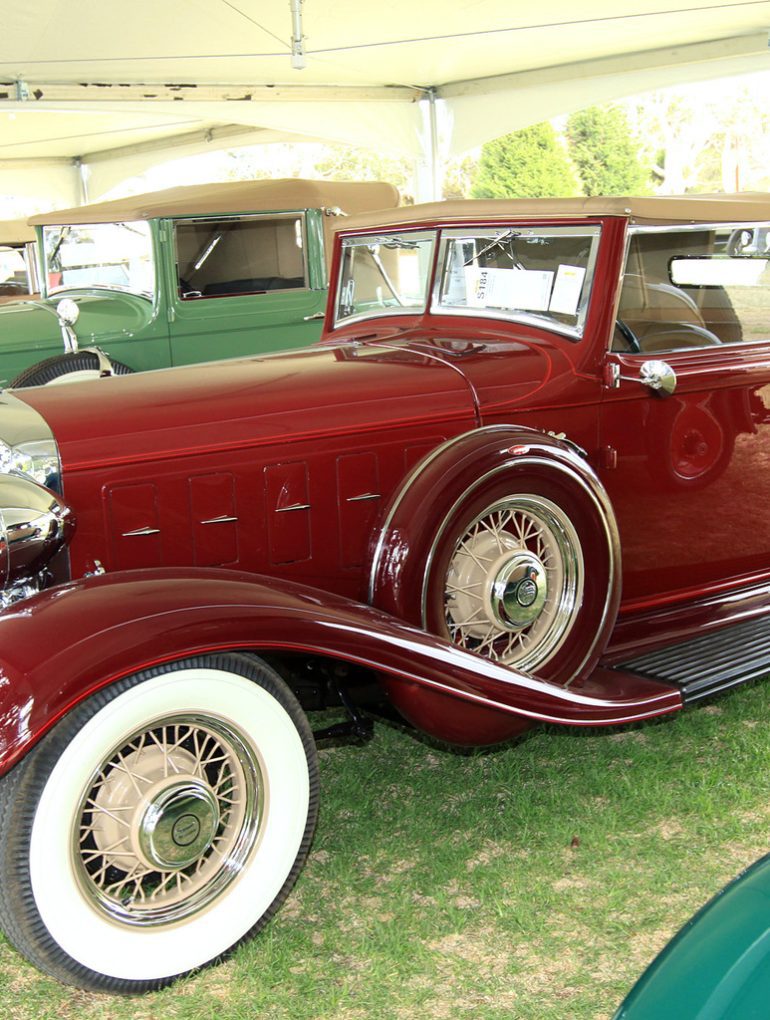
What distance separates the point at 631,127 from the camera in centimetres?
2717

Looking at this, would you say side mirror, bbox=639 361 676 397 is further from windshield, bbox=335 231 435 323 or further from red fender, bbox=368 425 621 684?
windshield, bbox=335 231 435 323

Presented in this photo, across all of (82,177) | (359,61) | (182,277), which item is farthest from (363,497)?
(82,177)

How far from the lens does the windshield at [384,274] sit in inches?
156

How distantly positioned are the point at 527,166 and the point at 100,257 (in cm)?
1592

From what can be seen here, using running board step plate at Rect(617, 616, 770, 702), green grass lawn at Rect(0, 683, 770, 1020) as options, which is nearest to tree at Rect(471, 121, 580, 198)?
running board step plate at Rect(617, 616, 770, 702)

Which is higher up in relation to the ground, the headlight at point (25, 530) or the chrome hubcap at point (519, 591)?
the headlight at point (25, 530)

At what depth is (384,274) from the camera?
14.0 feet

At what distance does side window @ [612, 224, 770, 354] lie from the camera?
3.57 meters

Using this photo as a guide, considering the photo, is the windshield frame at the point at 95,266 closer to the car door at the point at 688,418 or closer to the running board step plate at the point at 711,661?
the car door at the point at 688,418

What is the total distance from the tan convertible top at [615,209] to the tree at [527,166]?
18.6 metres

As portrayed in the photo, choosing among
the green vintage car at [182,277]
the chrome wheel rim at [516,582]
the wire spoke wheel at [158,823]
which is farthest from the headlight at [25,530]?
the green vintage car at [182,277]

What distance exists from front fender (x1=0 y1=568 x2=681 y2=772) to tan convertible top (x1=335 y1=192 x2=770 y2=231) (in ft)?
4.95

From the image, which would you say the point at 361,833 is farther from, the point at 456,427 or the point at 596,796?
the point at 456,427

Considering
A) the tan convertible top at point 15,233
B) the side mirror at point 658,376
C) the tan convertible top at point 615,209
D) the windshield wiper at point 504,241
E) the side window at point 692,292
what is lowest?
the side mirror at point 658,376
